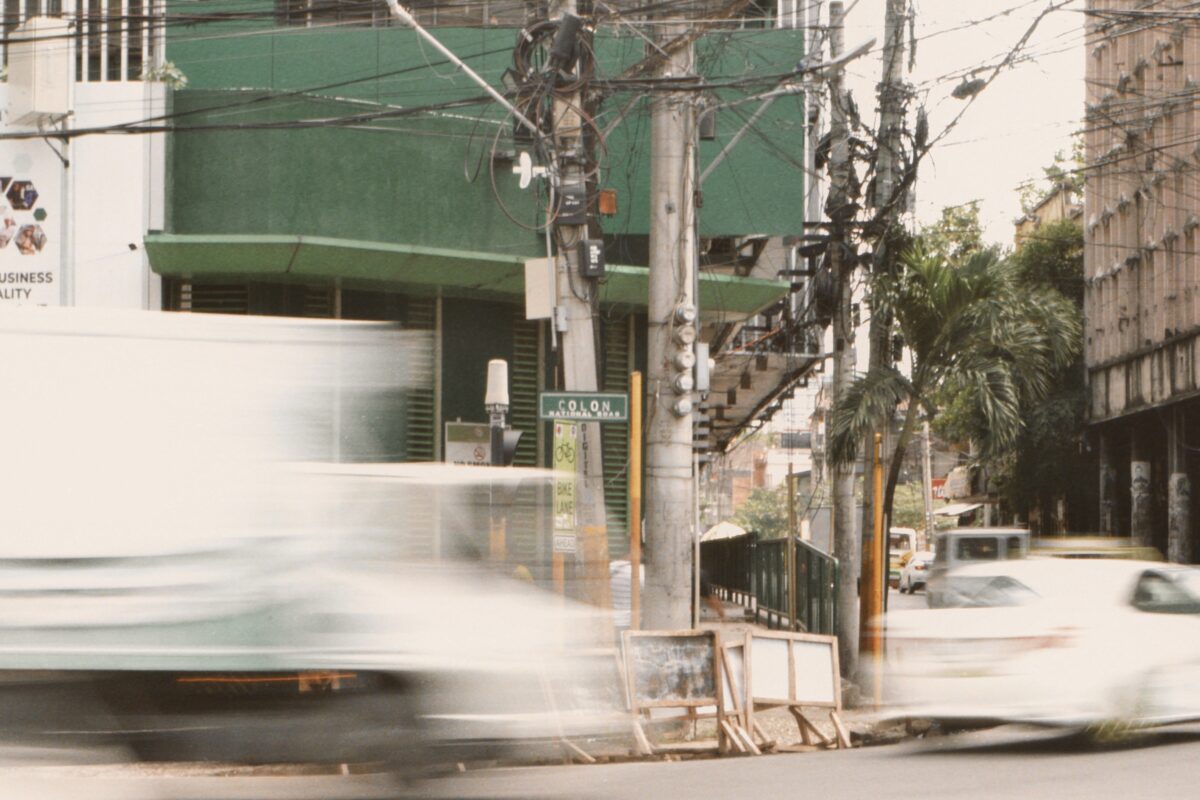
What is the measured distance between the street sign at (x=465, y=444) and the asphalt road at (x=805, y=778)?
8895 millimetres

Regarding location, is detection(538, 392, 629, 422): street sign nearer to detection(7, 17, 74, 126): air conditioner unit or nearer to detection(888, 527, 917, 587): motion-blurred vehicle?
detection(7, 17, 74, 126): air conditioner unit

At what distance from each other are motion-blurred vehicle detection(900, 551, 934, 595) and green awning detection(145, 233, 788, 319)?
27556 mm

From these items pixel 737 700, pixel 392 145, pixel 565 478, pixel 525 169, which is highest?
pixel 392 145

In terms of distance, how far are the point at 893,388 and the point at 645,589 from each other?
4773 millimetres

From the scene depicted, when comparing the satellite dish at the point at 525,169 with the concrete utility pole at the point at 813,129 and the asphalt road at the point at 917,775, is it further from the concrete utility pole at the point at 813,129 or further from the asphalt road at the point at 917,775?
the asphalt road at the point at 917,775

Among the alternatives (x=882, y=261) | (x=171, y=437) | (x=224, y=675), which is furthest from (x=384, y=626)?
(x=882, y=261)

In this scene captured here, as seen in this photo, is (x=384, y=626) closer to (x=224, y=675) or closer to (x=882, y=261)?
(x=224, y=675)

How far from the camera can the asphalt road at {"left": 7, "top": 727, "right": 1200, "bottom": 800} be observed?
21.5 ft

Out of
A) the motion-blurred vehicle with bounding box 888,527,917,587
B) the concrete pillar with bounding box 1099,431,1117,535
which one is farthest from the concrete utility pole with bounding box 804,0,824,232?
the motion-blurred vehicle with bounding box 888,527,917,587

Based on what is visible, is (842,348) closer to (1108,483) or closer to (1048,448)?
(1048,448)

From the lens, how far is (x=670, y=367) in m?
13.2

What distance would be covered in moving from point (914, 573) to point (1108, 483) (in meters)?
6.53

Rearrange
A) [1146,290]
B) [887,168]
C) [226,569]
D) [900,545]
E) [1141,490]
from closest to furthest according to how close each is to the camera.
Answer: [226,569]
[887,168]
[1146,290]
[1141,490]
[900,545]

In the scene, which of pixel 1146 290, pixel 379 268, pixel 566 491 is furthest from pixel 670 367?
pixel 1146 290
